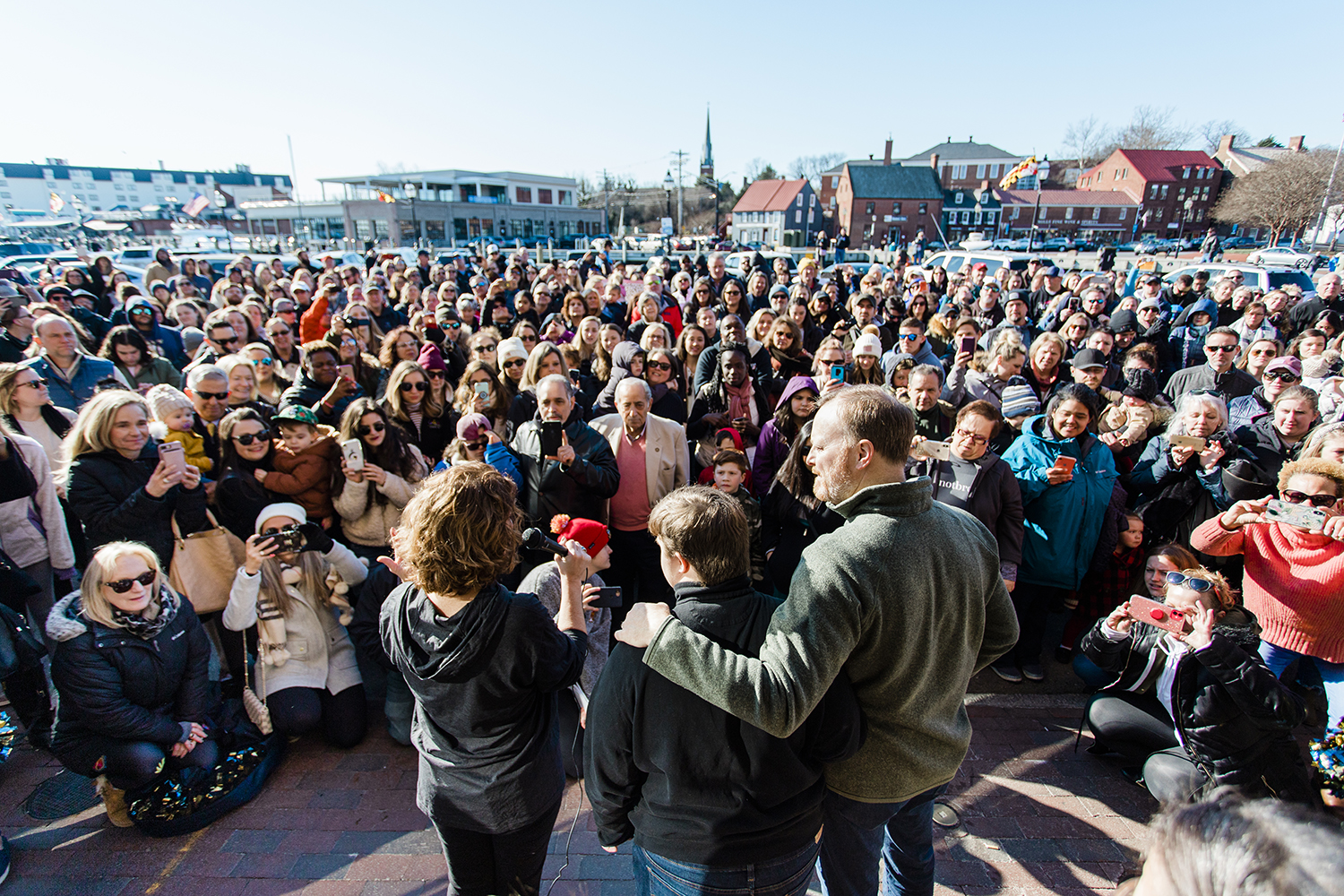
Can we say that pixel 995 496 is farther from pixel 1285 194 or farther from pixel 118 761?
pixel 1285 194

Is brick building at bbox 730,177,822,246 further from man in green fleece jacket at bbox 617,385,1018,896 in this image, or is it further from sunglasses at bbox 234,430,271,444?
man in green fleece jacket at bbox 617,385,1018,896

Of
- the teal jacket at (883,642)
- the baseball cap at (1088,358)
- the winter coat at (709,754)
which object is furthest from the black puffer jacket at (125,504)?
the baseball cap at (1088,358)

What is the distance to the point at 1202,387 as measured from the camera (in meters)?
5.42

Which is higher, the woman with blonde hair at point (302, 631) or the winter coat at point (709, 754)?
the winter coat at point (709, 754)

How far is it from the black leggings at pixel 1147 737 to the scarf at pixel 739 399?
2.86 meters

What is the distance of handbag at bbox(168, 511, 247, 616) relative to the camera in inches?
135

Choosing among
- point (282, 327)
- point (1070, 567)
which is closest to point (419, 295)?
point (282, 327)

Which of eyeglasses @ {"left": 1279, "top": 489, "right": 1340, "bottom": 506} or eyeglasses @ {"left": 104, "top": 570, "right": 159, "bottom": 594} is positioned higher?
eyeglasses @ {"left": 1279, "top": 489, "right": 1340, "bottom": 506}

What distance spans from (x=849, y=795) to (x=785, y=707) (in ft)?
2.10

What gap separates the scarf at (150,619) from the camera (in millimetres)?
2771

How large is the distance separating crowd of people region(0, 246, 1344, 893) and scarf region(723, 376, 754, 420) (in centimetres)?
3

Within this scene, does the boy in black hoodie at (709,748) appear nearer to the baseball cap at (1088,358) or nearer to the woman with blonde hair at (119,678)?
the woman with blonde hair at (119,678)

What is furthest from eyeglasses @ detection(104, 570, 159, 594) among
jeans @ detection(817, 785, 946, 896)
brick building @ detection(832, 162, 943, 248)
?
brick building @ detection(832, 162, 943, 248)

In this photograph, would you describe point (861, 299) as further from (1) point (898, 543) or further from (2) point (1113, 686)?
(1) point (898, 543)
